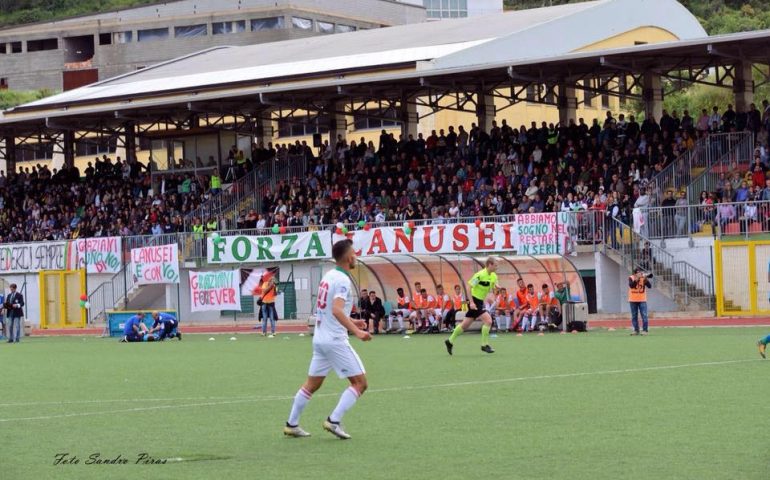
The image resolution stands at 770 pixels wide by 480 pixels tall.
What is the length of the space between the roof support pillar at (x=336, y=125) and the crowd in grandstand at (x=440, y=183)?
Answer: 1130mm

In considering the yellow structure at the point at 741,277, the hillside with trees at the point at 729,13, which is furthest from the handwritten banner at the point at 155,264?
the hillside with trees at the point at 729,13

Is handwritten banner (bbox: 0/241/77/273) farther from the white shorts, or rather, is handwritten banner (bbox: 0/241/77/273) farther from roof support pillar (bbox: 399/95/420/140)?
the white shorts

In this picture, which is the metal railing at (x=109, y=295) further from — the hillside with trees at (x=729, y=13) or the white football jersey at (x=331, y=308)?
the hillside with trees at (x=729, y=13)

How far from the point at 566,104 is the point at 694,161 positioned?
10.5m

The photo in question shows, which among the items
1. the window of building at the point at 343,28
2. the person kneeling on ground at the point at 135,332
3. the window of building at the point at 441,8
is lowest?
the person kneeling on ground at the point at 135,332

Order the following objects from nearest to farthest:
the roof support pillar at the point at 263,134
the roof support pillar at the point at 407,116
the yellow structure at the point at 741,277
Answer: the yellow structure at the point at 741,277 < the roof support pillar at the point at 407,116 < the roof support pillar at the point at 263,134

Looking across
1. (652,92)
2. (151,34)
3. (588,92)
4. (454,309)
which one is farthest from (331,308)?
(151,34)

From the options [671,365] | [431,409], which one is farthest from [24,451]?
[671,365]

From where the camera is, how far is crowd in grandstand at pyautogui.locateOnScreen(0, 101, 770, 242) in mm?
40781

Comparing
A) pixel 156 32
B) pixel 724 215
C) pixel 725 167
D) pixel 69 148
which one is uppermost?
pixel 156 32

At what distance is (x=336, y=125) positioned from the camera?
56688 mm

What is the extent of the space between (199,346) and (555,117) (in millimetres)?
39944

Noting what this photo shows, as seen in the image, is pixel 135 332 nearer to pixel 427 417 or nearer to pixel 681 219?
pixel 681 219

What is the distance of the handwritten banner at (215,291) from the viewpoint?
1774 inches
